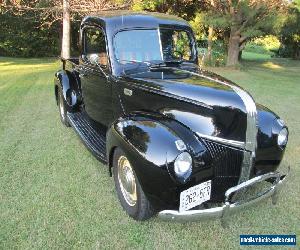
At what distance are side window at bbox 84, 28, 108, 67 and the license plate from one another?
7.73ft

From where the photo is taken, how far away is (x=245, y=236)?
3.66 m

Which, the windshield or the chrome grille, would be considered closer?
the chrome grille

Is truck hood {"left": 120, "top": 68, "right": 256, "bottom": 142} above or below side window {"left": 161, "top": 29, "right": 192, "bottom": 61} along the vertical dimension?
below

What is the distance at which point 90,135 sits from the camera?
5.49 meters

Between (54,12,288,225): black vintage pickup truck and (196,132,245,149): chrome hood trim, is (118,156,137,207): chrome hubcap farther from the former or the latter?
(196,132,245,149): chrome hood trim

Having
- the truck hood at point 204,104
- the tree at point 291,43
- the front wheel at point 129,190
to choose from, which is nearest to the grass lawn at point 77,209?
the front wheel at point 129,190

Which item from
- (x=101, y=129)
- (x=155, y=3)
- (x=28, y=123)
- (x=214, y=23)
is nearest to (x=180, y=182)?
(x=101, y=129)

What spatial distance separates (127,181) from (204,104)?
1140 millimetres

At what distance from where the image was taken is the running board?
4.80 meters

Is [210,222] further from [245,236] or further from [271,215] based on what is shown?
[271,215]

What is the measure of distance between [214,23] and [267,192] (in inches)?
579

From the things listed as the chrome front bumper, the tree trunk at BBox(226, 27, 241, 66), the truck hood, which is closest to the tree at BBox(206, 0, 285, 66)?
the tree trunk at BBox(226, 27, 241, 66)

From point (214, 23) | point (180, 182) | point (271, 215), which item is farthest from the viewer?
point (214, 23)

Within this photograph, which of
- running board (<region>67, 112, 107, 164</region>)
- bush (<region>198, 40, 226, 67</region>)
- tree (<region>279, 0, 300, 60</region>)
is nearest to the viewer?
running board (<region>67, 112, 107, 164</region>)
